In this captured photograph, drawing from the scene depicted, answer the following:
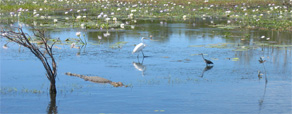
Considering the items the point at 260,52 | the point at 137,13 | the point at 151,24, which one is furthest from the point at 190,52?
the point at 137,13

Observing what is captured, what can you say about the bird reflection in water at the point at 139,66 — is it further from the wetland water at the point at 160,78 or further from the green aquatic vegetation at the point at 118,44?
the green aquatic vegetation at the point at 118,44

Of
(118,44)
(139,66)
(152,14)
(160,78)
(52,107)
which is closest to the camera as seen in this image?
(52,107)

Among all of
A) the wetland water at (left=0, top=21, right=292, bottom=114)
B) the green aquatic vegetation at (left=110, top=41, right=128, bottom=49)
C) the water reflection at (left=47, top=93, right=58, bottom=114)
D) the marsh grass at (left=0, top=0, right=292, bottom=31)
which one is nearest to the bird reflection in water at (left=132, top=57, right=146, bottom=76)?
the wetland water at (left=0, top=21, right=292, bottom=114)

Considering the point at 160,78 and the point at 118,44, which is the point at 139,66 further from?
the point at 118,44

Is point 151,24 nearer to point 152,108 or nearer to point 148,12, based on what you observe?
point 148,12

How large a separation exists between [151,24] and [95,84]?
12621 millimetres

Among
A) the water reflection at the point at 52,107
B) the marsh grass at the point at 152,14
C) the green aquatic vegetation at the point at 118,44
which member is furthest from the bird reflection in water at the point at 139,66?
the marsh grass at the point at 152,14

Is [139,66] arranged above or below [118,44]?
below

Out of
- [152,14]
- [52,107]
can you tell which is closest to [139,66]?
[52,107]

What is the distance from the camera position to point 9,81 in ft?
31.4

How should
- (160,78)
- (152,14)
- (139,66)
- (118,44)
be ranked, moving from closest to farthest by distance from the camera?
(160,78) < (139,66) < (118,44) < (152,14)

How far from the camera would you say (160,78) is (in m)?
9.92

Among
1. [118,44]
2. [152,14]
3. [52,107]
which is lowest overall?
[52,107]

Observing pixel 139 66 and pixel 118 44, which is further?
pixel 118 44
